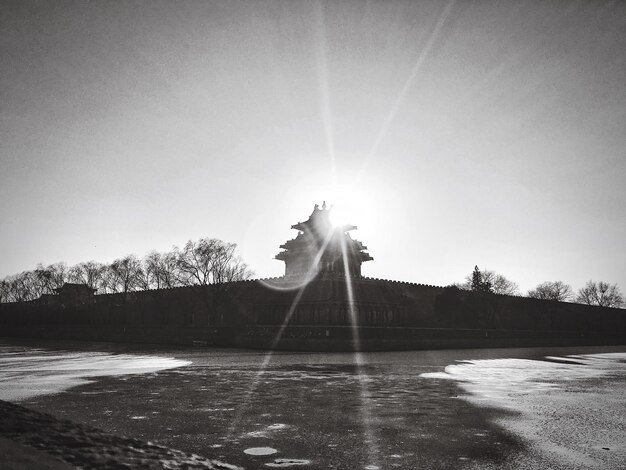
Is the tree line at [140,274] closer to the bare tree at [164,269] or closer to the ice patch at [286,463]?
the bare tree at [164,269]

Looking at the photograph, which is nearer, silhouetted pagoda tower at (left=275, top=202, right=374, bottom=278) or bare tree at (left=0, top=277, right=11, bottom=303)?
silhouetted pagoda tower at (left=275, top=202, right=374, bottom=278)

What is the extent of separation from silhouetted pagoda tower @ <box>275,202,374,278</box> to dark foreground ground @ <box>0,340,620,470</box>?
1387 inches

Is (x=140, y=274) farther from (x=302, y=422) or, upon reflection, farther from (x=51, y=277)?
(x=302, y=422)

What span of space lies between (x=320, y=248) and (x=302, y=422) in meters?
41.2

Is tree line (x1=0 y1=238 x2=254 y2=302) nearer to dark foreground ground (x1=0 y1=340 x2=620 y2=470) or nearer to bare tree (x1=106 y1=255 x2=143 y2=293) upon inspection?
bare tree (x1=106 y1=255 x2=143 y2=293)

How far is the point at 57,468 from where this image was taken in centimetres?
277

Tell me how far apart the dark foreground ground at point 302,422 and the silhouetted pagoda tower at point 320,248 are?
35220 mm

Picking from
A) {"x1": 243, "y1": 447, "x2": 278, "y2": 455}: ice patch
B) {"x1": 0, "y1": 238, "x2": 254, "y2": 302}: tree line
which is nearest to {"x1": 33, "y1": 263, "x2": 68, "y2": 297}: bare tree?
{"x1": 0, "y1": 238, "x2": 254, "y2": 302}: tree line

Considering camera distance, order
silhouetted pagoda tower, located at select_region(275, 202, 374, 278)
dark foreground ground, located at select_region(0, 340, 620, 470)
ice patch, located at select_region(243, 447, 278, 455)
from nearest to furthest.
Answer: dark foreground ground, located at select_region(0, 340, 620, 470) < ice patch, located at select_region(243, 447, 278, 455) < silhouetted pagoda tower, located at select_region(275, 202, 374, 278)

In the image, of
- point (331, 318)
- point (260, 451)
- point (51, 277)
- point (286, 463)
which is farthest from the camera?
point (51, 277)

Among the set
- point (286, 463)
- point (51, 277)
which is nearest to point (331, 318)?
point (286, 463)

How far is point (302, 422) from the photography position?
6520 mm

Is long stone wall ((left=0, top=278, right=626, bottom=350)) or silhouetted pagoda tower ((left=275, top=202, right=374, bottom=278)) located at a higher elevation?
silhouetted pagoda tower ((left=275, top=202, right=374, bottom=278))

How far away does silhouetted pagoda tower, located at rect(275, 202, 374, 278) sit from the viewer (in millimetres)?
46344
